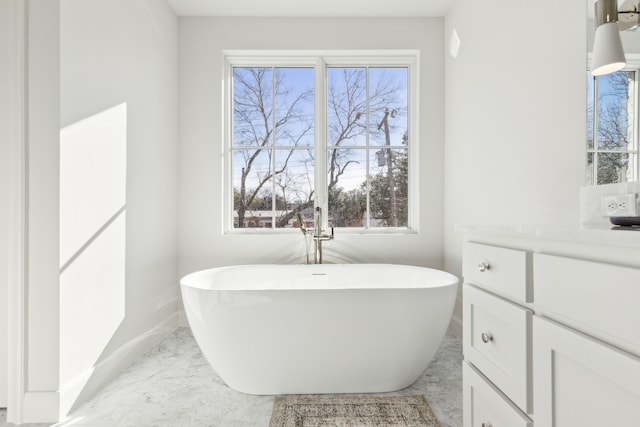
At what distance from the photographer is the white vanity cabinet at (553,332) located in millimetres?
642

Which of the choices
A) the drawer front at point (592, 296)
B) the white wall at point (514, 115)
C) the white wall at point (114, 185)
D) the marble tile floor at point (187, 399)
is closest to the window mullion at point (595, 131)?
the white wall at point (514, 115)

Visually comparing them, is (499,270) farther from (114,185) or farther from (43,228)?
(114,185)

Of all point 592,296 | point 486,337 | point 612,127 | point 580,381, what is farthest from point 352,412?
point 612,127

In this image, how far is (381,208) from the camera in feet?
10.3

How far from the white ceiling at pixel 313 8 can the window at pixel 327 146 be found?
403 millimetres

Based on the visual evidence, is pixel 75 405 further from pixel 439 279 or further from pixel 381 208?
pixel 381 208

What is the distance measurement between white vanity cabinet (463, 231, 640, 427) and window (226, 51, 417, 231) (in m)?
1.95

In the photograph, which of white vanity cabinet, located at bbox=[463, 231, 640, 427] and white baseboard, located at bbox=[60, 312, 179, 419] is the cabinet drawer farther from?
white baseboard, located at bbox=[60, 312, 179, 419]

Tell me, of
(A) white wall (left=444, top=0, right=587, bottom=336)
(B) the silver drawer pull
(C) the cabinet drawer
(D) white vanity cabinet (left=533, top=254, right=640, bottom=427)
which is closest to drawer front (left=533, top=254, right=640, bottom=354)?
(D) white vanity cabinet (left=533, top=254, right=640, bottom=427)

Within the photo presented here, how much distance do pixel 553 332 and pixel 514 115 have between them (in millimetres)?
1542

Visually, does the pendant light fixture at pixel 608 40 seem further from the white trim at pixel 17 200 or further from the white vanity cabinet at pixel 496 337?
the white trim at pixel 17 200

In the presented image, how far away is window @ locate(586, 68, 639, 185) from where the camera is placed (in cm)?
113

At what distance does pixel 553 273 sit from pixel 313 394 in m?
1.43

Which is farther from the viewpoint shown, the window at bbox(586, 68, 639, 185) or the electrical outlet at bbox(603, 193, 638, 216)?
the window at bbox(586, 68, 639, 185)
